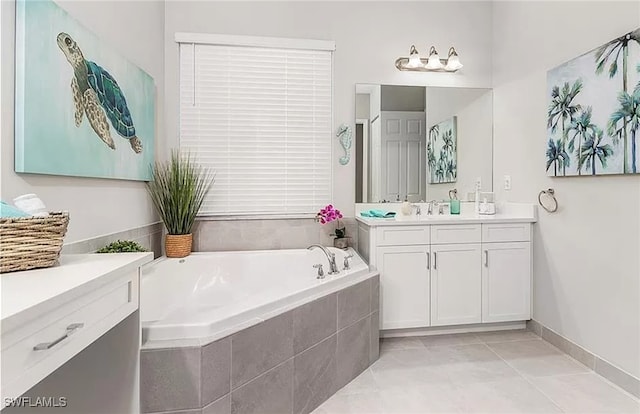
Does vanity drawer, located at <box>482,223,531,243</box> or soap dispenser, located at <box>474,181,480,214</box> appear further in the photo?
soap dispenser, located at <box>474,181,480,214</box>

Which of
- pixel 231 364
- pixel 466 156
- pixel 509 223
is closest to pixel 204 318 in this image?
pixel 231 364

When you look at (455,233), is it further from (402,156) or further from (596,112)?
(596,112)

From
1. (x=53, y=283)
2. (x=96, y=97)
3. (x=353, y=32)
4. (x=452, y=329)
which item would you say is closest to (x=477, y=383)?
(x=452, y=329)

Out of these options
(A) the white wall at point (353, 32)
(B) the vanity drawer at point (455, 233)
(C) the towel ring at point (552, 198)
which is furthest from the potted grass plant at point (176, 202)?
(C) the towel ring at point (552, 198)

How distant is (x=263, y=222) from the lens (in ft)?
9.80

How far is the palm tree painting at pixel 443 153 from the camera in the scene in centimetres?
313

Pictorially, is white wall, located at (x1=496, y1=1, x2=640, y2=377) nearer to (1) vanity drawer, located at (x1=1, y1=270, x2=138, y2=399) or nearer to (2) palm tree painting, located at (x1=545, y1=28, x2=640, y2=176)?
(2) palm tree painting, located at (x1=545, y1=28, x2=640, y2=176)

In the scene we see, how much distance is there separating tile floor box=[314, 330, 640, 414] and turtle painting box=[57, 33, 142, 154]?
184cm

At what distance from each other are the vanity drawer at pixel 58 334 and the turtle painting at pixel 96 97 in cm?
104

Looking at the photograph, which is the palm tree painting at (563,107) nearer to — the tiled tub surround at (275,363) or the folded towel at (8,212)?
the tiled tub surround at (275,363)

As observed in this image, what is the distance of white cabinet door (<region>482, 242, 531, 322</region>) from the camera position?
2.67 metres

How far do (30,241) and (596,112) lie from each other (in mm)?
2714

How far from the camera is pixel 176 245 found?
8.81ft

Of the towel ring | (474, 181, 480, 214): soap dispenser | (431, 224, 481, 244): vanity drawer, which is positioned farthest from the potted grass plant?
the towel ring
